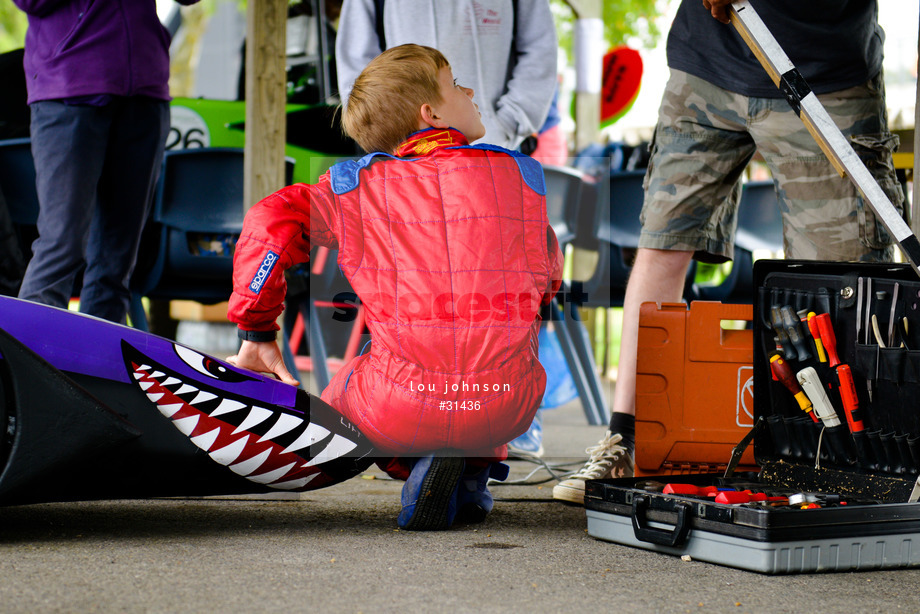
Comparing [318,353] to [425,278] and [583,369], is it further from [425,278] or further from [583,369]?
[425,278]

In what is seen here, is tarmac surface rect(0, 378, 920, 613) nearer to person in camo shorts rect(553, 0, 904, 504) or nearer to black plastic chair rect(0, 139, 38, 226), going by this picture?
person in camo shorts rect(553, 0, 904, 504)

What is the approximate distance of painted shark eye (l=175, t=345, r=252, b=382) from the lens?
1.96 m

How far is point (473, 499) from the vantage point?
85.0 inches

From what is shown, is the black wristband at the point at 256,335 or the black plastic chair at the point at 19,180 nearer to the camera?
the black wristband at the point at 256,335

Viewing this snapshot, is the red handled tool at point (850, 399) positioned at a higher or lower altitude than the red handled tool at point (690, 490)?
higher

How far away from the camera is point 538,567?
177 cm

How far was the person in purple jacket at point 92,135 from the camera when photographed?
9.26 feet

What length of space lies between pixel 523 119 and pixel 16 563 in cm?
185

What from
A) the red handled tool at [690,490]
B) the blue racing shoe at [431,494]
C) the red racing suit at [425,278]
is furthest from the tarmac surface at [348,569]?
the red racing suit at [425,278]

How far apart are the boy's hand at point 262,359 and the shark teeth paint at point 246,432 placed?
9cm

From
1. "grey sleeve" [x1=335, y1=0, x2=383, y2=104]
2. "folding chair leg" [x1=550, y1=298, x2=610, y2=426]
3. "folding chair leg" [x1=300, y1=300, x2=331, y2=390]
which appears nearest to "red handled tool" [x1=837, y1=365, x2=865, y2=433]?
"grey sleeve" [x1=335, y1=0, x2=383, y2=104]

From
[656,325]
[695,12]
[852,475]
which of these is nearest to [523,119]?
[695,12]

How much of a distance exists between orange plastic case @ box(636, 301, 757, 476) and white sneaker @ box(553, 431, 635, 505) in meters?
0.13

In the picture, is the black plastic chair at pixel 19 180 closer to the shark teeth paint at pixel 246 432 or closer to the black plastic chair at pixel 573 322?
the black plastic chair at pixel 573 322
